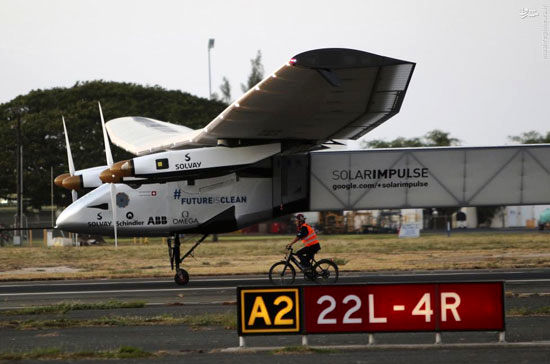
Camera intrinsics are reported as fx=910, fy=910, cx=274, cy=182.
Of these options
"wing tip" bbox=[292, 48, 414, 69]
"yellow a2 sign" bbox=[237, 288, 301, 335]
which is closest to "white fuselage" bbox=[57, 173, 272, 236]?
"wing tip" bbox=[292, 48, 414, 69]

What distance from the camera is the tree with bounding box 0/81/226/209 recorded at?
65938 millimetres

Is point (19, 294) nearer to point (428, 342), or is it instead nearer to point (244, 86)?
point (428, 342)

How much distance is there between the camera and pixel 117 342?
15.5 metres

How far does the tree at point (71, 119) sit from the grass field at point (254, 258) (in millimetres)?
16772

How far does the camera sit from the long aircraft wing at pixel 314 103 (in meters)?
18.9

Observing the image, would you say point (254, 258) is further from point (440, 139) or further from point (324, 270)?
point (440, 139)

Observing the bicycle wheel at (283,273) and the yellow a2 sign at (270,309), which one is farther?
the bicycle wheel at (283,273)

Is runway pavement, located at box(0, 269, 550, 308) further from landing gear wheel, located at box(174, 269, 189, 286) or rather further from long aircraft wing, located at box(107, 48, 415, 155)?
long aircraft wing, located at box(107, 48, 415, 155)

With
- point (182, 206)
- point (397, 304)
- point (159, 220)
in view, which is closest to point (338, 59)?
point (397, 304)

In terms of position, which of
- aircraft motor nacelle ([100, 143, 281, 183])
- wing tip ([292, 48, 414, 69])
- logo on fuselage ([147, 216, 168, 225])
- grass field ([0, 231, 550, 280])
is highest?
wing tip ([292, 48, 414, 69])

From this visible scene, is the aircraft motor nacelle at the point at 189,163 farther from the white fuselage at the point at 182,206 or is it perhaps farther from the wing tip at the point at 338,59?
the wing tip at the point at 338,59

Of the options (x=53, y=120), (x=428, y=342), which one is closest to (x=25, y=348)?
(x=428, y=342)

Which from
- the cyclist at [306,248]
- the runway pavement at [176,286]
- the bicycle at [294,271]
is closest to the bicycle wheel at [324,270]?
the bicycle at [294,271]

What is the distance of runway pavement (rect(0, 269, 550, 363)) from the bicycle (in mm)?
1354
